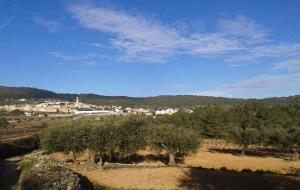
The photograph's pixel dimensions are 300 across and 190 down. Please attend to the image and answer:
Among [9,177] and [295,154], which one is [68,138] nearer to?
[9,177]

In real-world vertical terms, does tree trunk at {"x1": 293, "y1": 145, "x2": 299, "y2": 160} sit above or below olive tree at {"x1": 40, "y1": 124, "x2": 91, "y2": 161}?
below

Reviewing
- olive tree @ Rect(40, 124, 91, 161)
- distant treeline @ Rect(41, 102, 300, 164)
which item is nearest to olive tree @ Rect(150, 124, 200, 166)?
distant treeline @ Rect(41, 102, 300, 164)

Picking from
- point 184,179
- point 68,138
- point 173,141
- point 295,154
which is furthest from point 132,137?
point 295,154

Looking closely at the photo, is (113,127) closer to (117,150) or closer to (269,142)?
(117,150)

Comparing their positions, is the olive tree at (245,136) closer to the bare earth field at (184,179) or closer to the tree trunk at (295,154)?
the tree trunk at (295,154)

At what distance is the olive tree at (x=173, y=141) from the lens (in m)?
65.4

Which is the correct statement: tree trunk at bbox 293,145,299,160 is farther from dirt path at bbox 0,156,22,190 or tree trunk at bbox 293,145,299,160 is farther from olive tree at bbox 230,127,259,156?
dirt path at bbox 0,156,22,190

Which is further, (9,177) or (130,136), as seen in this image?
(130,136)

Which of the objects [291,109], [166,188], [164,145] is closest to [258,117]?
[291,109]

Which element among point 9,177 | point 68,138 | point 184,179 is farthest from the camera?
point 68,138

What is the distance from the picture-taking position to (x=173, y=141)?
2581 inches

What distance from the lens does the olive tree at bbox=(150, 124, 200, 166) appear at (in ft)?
215

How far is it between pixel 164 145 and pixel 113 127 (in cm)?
868

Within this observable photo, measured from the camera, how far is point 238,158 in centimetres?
7412
